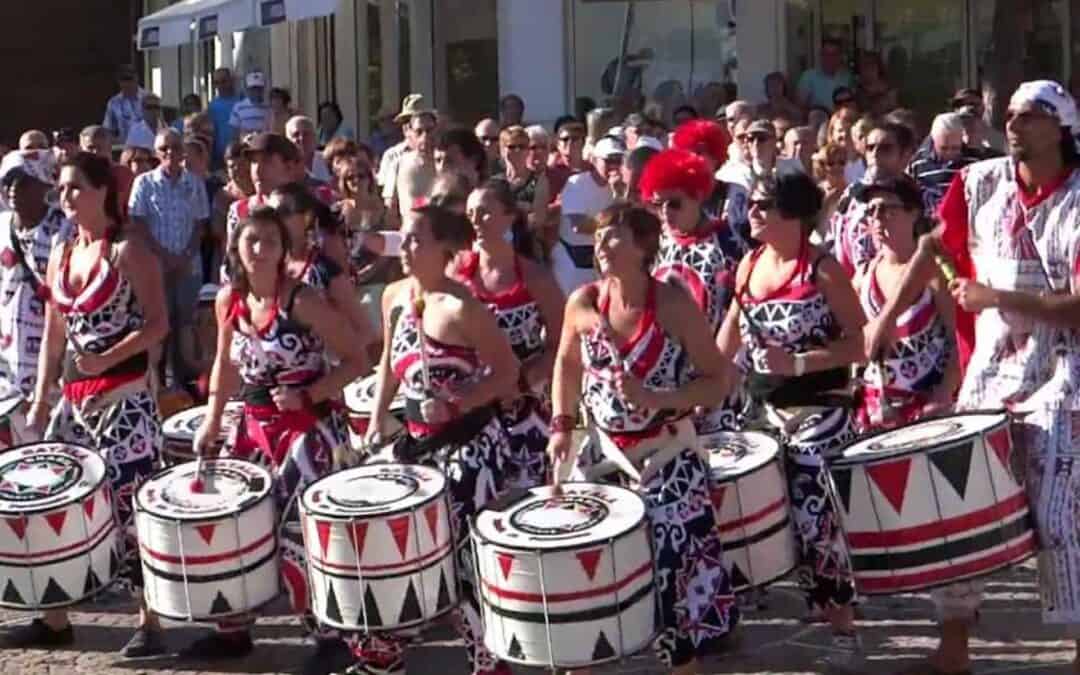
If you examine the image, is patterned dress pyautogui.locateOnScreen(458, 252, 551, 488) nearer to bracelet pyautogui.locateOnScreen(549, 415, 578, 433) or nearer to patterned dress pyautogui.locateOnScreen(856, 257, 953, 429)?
bracelet pyautogui.locateOnScreen(549, 415, 578, 433)

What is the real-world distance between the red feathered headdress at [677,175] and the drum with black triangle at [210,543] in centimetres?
163

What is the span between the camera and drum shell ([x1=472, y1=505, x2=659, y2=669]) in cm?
590

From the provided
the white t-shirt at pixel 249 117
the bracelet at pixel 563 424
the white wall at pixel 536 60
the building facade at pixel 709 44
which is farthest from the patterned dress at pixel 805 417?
the white wall at pixel 536 60

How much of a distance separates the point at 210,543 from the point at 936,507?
2376mm

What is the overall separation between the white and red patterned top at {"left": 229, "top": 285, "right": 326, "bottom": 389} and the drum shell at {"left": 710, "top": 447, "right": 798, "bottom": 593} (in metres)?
1.44

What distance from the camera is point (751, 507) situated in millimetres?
6777

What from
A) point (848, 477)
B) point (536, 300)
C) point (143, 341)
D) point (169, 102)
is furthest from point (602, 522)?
point (169, 102)

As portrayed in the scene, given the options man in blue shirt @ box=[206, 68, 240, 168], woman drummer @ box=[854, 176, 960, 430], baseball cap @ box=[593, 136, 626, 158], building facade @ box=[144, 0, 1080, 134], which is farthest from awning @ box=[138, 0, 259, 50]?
woman drummer @ box=[854, 176, 960, 430]

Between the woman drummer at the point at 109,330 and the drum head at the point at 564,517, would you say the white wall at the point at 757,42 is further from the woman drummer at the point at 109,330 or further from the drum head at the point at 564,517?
the drum head at the point at 564,517

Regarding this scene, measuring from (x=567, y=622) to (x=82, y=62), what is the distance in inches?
988

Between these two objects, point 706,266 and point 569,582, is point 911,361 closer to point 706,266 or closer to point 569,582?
point 706,266

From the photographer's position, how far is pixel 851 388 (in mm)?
7168

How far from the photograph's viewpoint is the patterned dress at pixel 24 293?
8812 millimetres

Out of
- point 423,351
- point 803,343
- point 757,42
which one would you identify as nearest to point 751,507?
point 803,343
